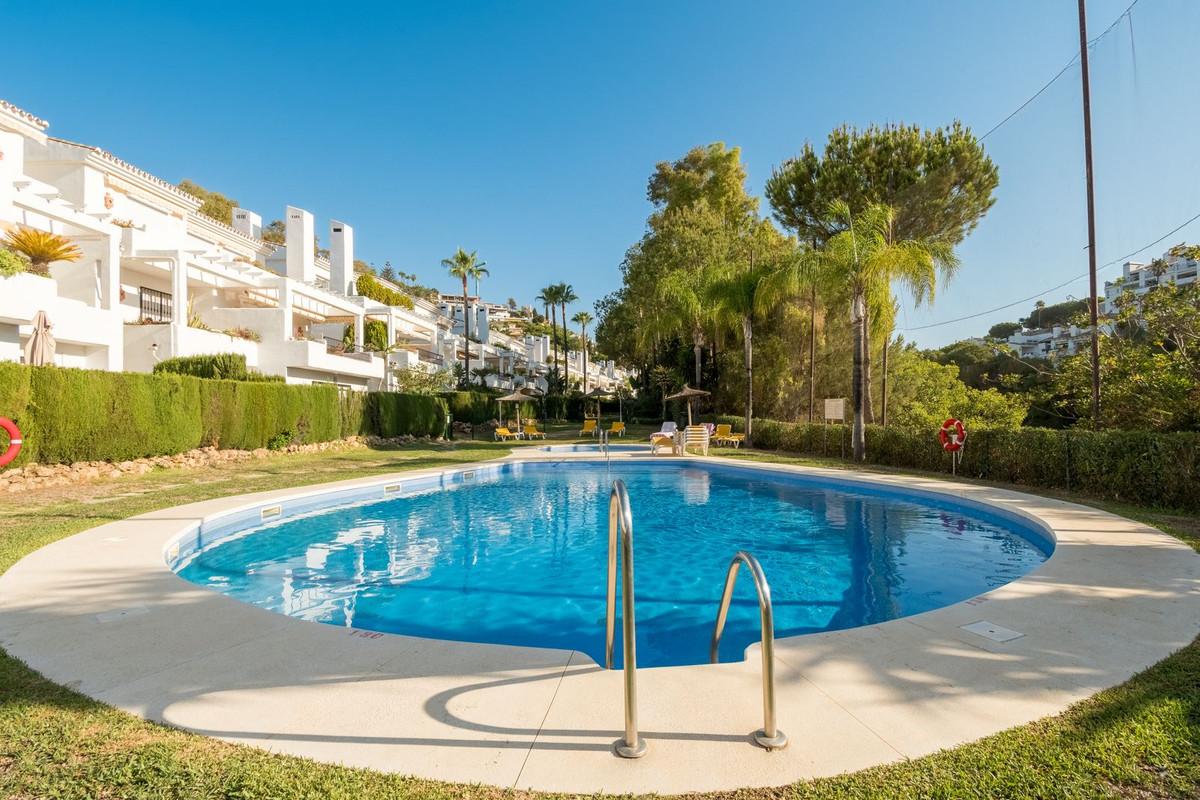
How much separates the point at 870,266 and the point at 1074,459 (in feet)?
22.9

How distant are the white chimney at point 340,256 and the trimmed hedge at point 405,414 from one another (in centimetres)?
1435

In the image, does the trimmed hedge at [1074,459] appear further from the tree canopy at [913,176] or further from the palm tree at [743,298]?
the tree canopy at [913,176]

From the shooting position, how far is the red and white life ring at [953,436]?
12.8 m

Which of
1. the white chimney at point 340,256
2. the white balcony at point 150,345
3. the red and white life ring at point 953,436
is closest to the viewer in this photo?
Answer: the red and white life ring at point 953,436

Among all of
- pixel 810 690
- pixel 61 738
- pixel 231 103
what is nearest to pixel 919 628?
pixel 810 690

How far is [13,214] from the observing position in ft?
49.9

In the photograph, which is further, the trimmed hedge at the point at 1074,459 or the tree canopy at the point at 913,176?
the tree canopy at the point at 913,176

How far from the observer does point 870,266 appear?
15617mm

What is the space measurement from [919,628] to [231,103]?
88.6ft

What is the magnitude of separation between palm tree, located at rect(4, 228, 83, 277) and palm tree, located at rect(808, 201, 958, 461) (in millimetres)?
20521

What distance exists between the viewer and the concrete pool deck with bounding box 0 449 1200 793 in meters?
2.51

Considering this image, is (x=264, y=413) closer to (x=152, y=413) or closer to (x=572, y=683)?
(x=152, y=413)

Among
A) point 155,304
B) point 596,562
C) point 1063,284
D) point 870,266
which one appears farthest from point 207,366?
point 1063,284

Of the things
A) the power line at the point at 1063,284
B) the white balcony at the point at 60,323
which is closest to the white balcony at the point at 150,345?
the white balcony at the point at 60,323
